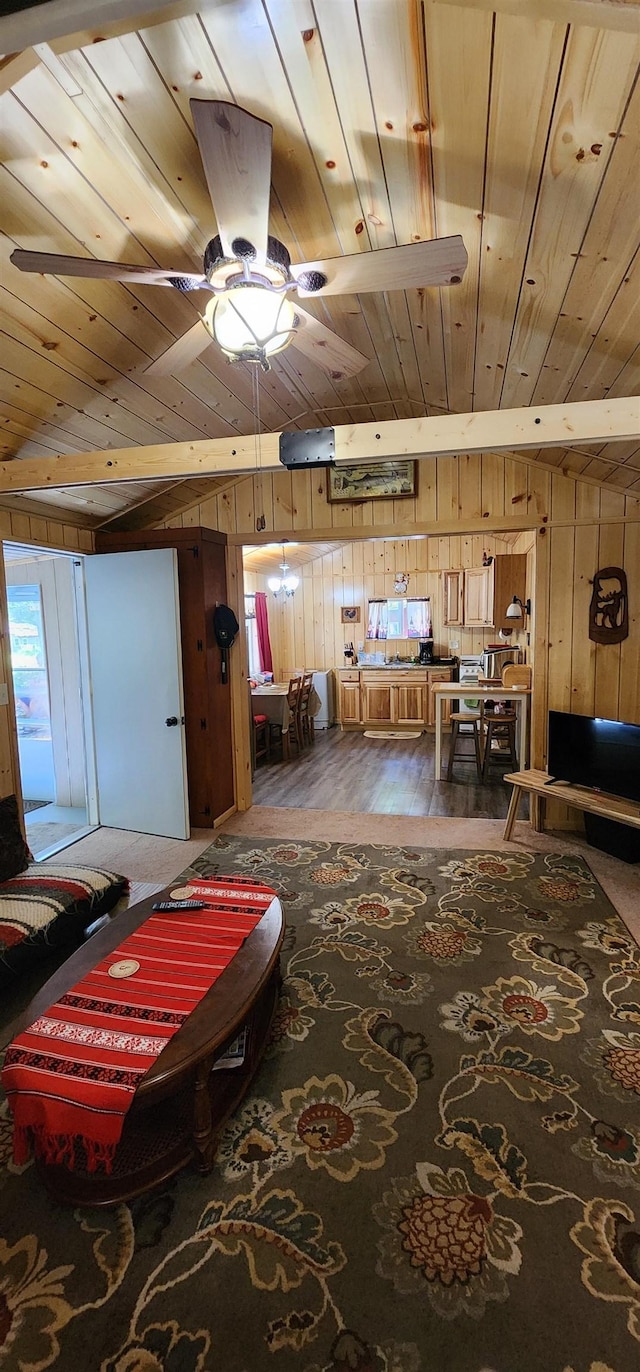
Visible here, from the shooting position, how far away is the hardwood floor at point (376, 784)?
4.80m

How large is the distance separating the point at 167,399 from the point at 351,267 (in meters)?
1.95

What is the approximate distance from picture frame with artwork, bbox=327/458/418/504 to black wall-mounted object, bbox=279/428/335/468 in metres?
2.07

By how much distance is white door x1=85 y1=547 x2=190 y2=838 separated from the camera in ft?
13.4

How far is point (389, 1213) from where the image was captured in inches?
57.1

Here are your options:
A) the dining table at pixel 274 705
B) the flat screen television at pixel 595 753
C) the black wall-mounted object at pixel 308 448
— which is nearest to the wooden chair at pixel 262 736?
the dining table at pixel 274 705

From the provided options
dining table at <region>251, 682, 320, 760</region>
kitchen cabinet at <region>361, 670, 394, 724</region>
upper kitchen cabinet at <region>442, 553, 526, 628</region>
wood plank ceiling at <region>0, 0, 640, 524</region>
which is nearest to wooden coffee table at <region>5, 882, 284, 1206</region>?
wood plank ceiling at <region>0, 0, 640, 524</region>

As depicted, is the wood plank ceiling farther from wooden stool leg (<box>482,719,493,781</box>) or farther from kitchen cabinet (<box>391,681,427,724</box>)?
kitchen cabinet (<box>391,681,427,724</box>)

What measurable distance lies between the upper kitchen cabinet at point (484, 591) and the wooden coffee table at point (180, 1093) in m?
5.07

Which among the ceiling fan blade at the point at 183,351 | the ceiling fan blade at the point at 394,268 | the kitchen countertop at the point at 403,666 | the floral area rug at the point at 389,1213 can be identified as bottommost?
the floral area rug at the point at 389,1213

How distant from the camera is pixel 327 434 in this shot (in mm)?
2232

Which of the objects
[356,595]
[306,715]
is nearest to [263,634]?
[306,715]

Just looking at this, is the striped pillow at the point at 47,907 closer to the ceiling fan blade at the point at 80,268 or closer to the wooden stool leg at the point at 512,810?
the ceiling fan blade at the point at 80,268

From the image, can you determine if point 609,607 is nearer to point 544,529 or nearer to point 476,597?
point 544,529

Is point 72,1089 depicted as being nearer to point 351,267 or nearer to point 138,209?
point 351,267
